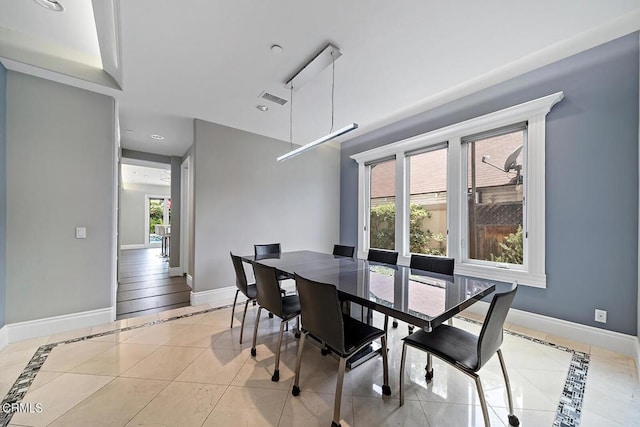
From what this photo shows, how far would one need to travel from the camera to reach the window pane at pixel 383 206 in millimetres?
4379

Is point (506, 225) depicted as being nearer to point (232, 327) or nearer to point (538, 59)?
point (538, 59)

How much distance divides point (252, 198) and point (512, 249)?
365 centimetres

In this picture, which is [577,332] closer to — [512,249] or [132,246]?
[512,249]

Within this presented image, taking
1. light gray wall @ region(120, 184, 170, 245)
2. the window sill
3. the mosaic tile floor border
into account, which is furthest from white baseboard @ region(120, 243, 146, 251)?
the mosaic tile floor border

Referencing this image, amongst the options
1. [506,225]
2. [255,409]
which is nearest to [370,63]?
[506,225]

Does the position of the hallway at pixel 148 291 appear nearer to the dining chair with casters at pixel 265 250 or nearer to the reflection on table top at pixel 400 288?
the dining chair with casters at pixel 265 250

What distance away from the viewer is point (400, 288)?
5.98ft

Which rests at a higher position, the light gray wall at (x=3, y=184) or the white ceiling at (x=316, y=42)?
the white ceiling at (x=316, y=42)

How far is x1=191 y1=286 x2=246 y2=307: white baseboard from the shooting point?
11.8ft

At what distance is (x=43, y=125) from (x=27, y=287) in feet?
5.46

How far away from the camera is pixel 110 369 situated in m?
2.05

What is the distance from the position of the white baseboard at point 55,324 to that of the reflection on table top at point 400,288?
81.4 inches

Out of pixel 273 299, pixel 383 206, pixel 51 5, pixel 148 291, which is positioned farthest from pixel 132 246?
pixel 273 299

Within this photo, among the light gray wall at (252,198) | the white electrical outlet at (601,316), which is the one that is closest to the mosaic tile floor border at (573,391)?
the white electrical outlet at (601,316)
